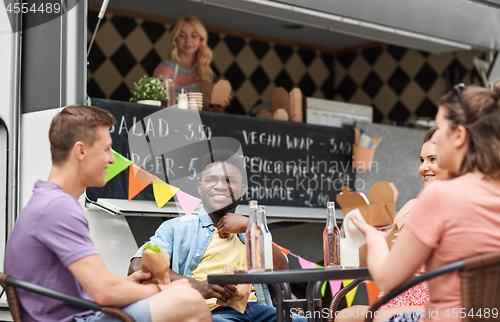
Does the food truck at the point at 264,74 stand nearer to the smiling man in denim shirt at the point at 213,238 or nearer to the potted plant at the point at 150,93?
the potted plant at the point at 150,93

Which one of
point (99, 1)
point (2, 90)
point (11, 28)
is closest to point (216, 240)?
point (2, 90)

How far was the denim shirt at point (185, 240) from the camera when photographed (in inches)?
103

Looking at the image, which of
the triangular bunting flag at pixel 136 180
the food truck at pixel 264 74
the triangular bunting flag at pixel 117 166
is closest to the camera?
the food truck at pixel 264 74

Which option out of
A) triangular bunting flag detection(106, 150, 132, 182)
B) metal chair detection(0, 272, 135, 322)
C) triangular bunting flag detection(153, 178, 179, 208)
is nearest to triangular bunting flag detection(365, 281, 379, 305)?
triangular bunting flag detection(153, 178, 179, 208)

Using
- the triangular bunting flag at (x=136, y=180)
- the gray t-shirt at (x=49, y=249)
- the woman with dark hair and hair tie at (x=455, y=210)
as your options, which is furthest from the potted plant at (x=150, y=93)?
the woman with dark hair and hair tie at (x=455, y=210)

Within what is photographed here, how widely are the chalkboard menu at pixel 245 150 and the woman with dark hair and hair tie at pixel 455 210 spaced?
2.16 metres

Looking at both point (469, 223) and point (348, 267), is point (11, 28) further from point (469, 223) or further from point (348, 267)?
point (469, 223)

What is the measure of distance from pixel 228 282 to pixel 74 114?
737 millimetres

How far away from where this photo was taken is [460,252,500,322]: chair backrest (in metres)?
1.48

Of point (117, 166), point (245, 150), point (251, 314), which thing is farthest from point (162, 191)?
point (251, 314)

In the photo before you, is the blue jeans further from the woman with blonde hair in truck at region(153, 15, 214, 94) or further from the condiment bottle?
the woman with blonde hair in truck at region(153, 15, 214, 94)

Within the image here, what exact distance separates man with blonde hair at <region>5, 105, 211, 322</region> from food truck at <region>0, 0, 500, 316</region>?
1.29 metres

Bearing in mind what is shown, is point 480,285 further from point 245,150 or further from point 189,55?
point 189,55

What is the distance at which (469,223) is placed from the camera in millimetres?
1499
